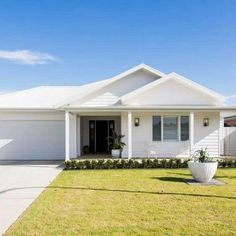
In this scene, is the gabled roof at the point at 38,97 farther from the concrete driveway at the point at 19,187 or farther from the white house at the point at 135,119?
the concrete driveway at the point at 19,187

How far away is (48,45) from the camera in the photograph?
20844mm

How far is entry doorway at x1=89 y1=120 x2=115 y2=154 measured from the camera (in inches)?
861

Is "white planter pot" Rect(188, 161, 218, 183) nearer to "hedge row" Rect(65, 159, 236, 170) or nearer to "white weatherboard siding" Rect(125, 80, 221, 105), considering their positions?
"hedge row" Rect(65, 159, 236, 170)

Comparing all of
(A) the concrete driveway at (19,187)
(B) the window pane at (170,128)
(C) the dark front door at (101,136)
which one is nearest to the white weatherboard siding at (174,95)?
(B) the window pane at (170,128)

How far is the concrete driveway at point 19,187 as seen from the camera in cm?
718

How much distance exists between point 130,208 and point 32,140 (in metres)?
12.8

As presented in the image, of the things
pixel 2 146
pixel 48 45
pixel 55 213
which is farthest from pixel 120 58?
pixel 55 213

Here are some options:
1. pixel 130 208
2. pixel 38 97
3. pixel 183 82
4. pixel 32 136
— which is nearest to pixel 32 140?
pixel 32 136

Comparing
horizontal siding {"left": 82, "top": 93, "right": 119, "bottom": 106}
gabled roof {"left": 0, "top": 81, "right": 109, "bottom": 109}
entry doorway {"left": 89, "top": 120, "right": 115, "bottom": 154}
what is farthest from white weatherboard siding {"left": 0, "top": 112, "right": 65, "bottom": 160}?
entry doorway {"left": 89, "top": 120, "right": 115, "bottom": 154}

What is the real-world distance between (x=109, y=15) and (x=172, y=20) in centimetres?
373

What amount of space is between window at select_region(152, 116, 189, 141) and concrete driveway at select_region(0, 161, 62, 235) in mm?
6161

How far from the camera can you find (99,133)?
72.3 ft

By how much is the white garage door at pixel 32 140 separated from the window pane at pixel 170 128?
6.31 meters

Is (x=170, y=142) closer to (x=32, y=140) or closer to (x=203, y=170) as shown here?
(x=203, y=170)
